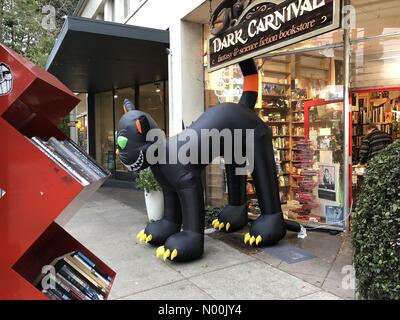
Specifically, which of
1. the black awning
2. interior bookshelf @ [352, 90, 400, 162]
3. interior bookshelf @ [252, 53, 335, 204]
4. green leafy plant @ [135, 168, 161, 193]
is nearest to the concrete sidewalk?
green leafy plant @ [135, 168, 161, 193]

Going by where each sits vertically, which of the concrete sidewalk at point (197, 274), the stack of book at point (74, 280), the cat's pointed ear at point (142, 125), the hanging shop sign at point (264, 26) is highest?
the hanging shop sign at point (264, 26)

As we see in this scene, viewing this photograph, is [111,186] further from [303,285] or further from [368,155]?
[303,285]

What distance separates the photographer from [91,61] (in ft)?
31.6

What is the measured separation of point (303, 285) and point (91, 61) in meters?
7.65

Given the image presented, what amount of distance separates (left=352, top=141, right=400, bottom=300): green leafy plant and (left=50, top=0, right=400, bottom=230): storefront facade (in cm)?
346

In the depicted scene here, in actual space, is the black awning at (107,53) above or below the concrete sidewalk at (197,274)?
above

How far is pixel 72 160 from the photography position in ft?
6.97

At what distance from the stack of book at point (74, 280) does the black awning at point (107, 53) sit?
5.67 metres

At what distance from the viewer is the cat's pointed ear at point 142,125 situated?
4.92 meters

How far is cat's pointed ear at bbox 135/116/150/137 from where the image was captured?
4.92 m

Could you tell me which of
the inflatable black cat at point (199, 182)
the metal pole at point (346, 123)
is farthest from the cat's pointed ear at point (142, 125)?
the metal pole at point (346, 123)

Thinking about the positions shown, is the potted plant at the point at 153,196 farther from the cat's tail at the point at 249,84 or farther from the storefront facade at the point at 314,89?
the cat's tail at the point at 249,84

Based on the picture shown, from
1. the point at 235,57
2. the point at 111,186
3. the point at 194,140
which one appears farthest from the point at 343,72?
the point at 111,186

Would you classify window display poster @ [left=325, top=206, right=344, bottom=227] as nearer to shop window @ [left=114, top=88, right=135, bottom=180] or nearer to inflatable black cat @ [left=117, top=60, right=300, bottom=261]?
inflatable black cat @ [left=117, top=60, right=300, bottom=261]
